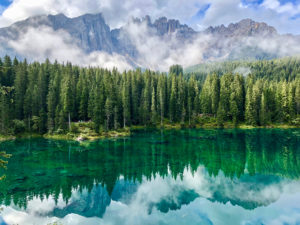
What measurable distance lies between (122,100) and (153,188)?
2421 inches

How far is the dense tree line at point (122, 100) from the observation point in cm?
7250

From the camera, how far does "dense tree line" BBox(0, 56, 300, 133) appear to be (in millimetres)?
72500

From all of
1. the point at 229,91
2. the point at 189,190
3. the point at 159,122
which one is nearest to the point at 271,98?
the point at 229,91

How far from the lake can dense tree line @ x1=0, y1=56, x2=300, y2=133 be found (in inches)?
1135

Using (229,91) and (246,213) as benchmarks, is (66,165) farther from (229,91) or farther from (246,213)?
(229,91)

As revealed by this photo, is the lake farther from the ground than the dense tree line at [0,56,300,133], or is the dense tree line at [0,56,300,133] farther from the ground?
the dense tree line at [0,56,300,133]

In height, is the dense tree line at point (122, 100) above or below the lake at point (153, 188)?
above

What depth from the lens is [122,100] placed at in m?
86.5

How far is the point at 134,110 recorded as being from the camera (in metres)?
96.1

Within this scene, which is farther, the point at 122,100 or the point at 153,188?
the point at 122,100

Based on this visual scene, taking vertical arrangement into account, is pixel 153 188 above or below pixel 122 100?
below

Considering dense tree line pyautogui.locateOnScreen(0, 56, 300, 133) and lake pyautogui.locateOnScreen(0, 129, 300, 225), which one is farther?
dense tree line pyautogui.locateOnScreen(0, 56, 300, 133)

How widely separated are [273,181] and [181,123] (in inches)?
2694

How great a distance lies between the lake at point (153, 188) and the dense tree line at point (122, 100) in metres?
28.8
